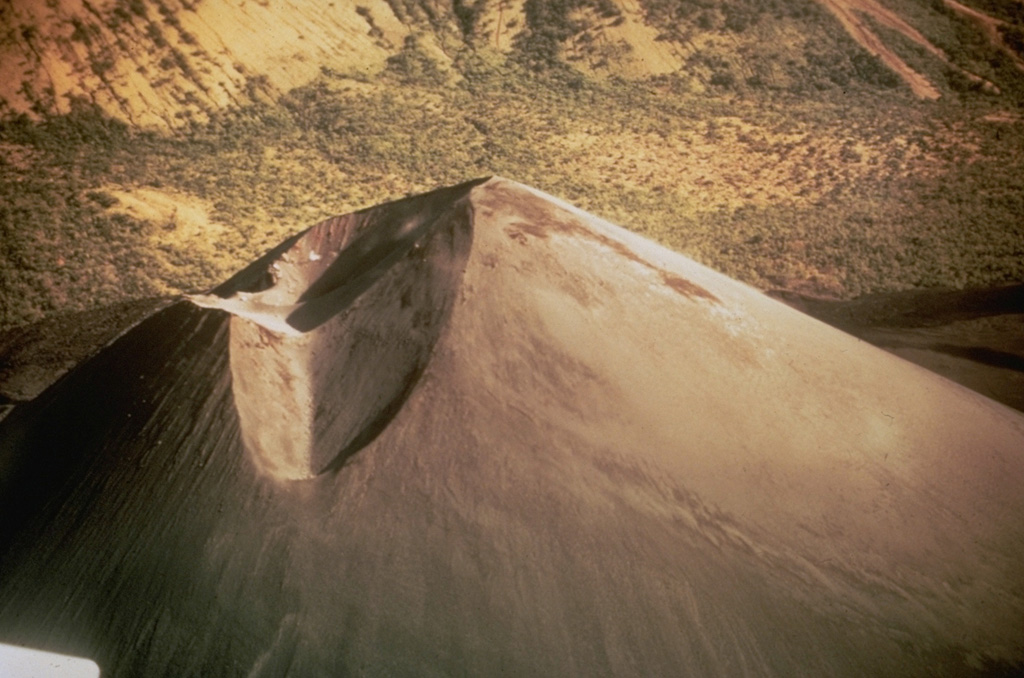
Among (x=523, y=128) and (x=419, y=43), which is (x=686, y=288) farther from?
(x=419, y=43)

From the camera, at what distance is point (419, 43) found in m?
25.0

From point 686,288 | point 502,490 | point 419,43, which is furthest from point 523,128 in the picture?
point 502,490

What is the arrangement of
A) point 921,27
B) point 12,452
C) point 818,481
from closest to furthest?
point 818,481
point 12,452
point 921,27

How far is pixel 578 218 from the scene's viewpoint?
25.3 feet

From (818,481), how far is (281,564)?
15.6ft

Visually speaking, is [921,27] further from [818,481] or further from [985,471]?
[818,481]

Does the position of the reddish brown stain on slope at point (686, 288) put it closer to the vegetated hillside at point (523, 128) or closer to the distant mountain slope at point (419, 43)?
the vegetated hillside at point (523, 128)

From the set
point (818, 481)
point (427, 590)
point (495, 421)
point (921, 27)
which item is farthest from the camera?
point (921, 27)

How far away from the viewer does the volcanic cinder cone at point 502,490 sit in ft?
13.5

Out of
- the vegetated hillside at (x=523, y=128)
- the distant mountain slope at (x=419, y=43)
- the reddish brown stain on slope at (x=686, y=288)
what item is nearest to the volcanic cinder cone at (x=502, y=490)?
the reddish brown stain on slope at (x=686, y=288)

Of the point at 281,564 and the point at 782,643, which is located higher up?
the point at 281,564

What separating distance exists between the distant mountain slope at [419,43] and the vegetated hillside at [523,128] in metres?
0.09

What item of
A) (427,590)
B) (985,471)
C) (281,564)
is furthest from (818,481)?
(281,564)

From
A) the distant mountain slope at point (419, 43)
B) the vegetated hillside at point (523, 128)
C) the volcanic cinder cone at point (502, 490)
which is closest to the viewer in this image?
the volcanic cinder cone at point (502, 490)
